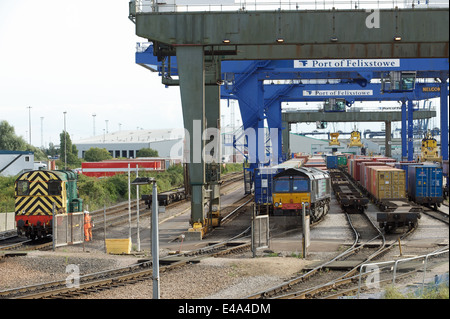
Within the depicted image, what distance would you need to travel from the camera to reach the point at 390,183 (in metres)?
39.2

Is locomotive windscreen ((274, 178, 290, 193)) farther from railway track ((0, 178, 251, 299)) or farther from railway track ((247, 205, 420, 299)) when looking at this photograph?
railway track ((0, 178, 251, 299))

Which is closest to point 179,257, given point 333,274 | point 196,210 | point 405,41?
point 333,274

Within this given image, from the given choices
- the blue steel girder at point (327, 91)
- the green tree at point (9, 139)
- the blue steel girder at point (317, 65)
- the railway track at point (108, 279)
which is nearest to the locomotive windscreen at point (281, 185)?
the railway track at point (108, 279)

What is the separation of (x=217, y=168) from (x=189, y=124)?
3.95 m

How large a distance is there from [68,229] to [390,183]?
2223 centimetres

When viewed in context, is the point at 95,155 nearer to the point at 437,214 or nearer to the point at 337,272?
the point at 437,214

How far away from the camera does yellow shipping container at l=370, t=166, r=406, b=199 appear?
38.8 meters

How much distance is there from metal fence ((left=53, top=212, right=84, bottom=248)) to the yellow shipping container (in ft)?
69.5

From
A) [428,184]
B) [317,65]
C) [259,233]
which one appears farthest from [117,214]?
[428,184]

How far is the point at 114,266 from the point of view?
69.3 feet

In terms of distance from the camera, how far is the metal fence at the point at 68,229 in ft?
83.9
